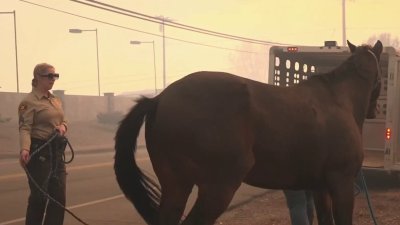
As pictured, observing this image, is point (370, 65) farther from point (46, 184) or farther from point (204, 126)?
point (46, 184)

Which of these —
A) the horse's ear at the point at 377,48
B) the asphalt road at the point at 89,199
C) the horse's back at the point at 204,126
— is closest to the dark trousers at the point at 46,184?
the horse's back at the point at 204,126

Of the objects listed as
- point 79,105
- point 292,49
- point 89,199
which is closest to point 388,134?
point 292,49

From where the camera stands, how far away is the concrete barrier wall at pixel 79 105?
37.1m

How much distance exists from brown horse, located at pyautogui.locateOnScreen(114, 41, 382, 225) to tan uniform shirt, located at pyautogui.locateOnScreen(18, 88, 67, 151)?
3.31 ft

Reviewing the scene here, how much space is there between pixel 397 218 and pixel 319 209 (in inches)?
130

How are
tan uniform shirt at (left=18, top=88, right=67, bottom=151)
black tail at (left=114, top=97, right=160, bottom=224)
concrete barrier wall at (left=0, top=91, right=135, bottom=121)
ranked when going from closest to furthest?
black tail at (left=114, top=97, right=160, bottom=224), tan uniform shirt at (left=18, top=88, right=67, bottom=151), concrete barrier wall at (left=0, top=91, right=135, bottom=121)

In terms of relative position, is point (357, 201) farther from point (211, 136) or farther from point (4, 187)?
point (4, 187)

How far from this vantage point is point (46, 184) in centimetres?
476

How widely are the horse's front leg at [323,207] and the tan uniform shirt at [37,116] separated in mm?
2427

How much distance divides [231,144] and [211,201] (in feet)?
1.37

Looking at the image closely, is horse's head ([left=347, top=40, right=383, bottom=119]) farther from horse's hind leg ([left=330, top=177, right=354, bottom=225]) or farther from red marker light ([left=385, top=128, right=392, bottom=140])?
red marker light ([left=385, top=128, right=392, bottom=140])

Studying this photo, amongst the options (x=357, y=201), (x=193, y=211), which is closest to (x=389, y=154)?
(x=357, y=201)

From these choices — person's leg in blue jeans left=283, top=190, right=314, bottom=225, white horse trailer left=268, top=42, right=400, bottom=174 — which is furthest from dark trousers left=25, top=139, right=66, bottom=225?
white horse trailer left=268, top=42, right=400, bottom=174

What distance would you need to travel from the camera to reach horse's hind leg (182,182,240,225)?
3693 mm
